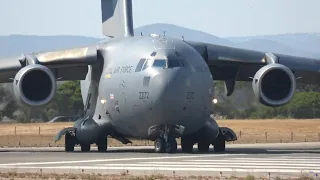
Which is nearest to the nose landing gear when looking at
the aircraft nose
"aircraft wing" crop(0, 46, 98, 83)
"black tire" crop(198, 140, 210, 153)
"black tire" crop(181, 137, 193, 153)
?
the aircraft nose

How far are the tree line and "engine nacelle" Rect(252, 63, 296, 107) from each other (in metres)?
12.2

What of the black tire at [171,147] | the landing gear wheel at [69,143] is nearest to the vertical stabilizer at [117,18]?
the landing gear wheel at [69,143]

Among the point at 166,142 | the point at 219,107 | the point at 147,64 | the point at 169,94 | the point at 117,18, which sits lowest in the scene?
the point at 219,107

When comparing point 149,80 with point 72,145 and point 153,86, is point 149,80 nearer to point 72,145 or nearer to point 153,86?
point 153,86

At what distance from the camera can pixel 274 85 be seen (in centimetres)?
3450

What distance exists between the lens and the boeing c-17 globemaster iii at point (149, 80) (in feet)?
103

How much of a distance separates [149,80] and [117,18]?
25.1 feet

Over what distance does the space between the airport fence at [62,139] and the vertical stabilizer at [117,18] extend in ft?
30.0

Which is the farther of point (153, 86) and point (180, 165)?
point (153, 86)

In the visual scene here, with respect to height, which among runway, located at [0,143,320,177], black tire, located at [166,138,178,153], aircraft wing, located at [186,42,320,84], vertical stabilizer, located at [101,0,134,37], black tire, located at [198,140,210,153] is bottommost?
black tire, located at [198,140,210,153]

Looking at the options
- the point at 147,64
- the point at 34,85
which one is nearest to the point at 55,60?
the point at 34,85

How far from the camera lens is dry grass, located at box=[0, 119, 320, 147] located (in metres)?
49.6

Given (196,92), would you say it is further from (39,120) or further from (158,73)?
(39,120)

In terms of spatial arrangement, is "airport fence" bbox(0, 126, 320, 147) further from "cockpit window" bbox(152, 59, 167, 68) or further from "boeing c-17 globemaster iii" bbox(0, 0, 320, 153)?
"cockpit window" bbox(152, 59, 167, 68)
